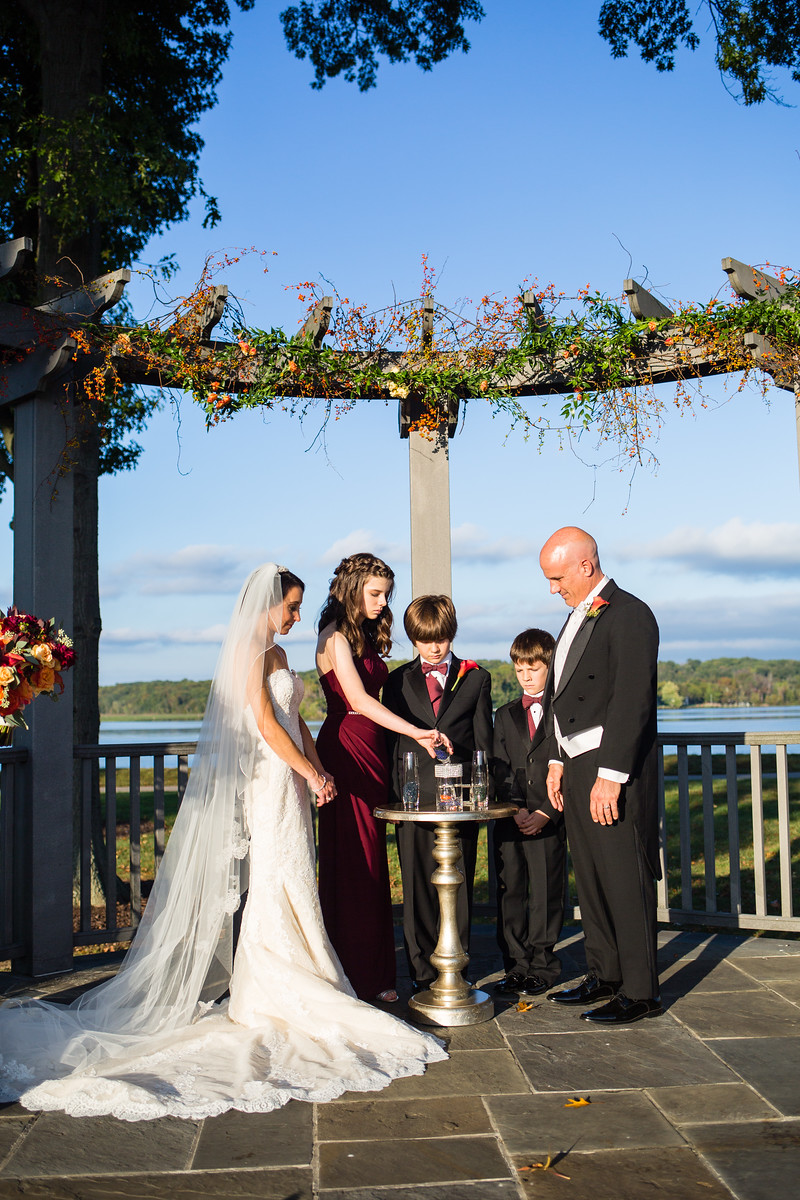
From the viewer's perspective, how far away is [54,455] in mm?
5258

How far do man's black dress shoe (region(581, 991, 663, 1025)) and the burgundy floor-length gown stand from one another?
95 centimetres

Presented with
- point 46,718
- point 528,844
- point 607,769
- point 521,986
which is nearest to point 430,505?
point 528,844

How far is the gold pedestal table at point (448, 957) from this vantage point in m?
4.15

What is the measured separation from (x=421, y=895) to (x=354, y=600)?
1431 millimetres

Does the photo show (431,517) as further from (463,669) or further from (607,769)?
(607,769)

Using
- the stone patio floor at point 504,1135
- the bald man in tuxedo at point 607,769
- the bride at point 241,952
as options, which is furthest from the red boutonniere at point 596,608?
the stone patio floor at point 504,1135

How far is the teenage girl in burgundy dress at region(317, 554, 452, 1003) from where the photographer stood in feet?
14.7

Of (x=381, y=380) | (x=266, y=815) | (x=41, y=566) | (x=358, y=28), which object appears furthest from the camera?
(x=358, y=28)

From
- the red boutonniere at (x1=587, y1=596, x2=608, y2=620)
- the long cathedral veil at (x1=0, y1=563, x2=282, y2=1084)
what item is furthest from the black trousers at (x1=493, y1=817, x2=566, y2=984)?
the long cathedral veil at (x1=0, y1=563, x2=282, y2=1084)

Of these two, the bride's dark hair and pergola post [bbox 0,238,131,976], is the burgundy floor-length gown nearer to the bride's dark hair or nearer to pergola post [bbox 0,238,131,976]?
the bride's dark hair

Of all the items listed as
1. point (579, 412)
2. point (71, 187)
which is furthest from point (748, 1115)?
point (71, 187)

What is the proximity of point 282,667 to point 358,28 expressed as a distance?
858 cm

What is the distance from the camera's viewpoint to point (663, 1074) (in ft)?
11.4

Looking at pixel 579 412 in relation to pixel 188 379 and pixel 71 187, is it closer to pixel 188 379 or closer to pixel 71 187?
pixel 188 379
